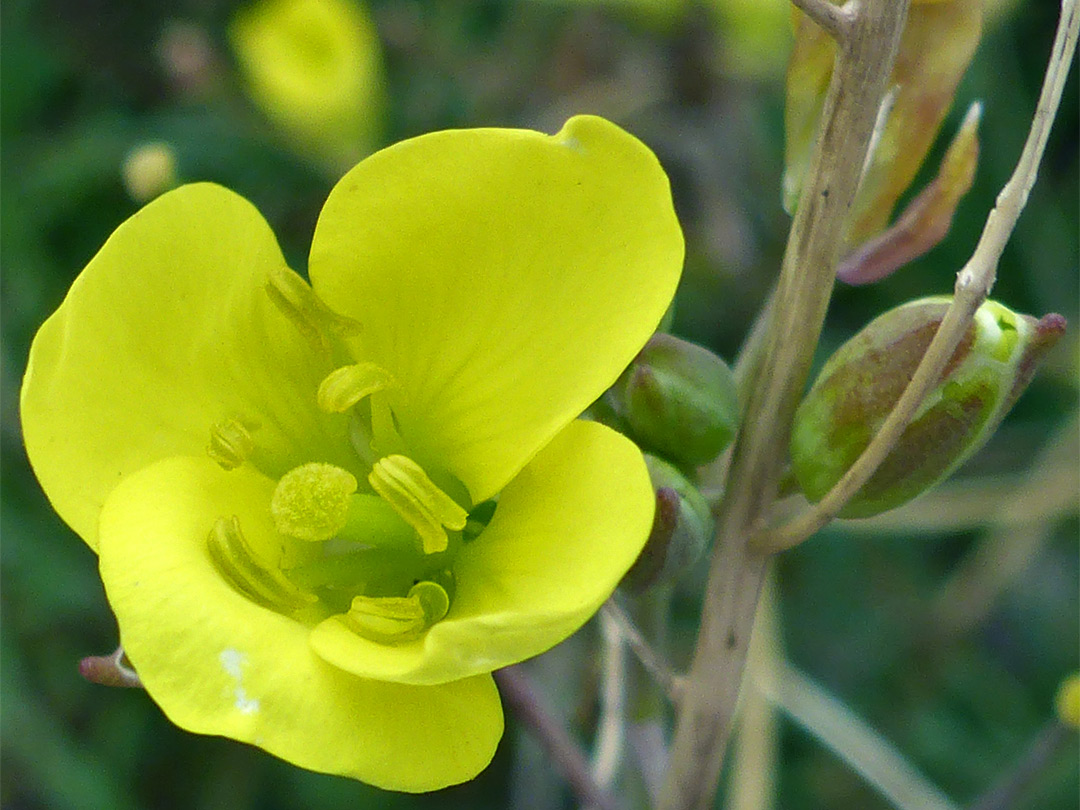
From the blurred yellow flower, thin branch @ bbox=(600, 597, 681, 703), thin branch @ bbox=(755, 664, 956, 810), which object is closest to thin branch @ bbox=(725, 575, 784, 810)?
thin branch @ bbox=(755, 664, 956, 810)

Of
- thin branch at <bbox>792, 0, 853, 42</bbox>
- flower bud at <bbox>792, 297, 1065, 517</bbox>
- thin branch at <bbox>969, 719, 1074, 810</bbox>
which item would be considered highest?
thin branch at <bbox>792, 0, 853, 42</bbox>

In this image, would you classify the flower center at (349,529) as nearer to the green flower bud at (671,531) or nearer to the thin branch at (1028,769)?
the green flower bud at (671,531)

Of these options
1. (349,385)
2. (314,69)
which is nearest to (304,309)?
(349,385)

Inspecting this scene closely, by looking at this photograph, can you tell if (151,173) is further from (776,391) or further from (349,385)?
(776,391)

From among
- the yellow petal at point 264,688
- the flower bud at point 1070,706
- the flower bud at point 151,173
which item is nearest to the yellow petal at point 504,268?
the yellow petal at point 264,688

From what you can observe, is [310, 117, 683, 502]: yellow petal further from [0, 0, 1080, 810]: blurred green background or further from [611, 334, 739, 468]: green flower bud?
[0, 0, 1080, 810]: blurred green background
